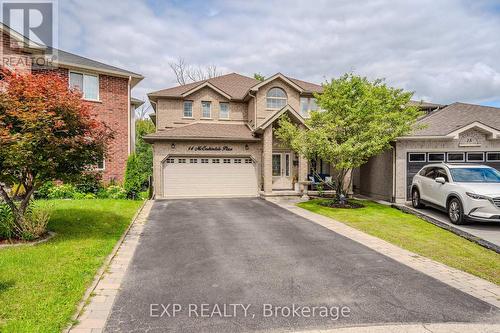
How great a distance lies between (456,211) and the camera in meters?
10.9

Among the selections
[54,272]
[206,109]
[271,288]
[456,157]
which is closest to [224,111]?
[206,109]

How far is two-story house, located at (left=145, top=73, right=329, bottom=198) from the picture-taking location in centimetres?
1792

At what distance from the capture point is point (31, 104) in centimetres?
759

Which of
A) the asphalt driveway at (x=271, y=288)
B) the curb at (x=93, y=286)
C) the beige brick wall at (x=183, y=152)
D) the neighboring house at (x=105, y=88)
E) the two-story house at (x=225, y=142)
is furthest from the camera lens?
the two-story house at (x=225, y=142)

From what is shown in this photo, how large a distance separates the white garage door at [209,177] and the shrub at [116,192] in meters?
2.31

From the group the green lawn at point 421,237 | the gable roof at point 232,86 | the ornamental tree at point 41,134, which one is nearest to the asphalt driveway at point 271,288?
the green lawn at point 421,237

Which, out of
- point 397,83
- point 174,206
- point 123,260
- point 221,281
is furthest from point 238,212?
point 397,83

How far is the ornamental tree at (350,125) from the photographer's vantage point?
1402 centimetres

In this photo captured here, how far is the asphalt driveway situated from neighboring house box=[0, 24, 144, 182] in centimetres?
1125

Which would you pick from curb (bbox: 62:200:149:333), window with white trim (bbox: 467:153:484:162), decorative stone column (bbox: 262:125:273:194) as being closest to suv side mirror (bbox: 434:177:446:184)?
window with white trim (bbox: 467:153:484:162)

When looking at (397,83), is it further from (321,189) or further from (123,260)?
(123,260)

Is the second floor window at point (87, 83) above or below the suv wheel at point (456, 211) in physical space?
above

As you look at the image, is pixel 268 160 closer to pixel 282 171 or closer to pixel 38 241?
pixel 282 171

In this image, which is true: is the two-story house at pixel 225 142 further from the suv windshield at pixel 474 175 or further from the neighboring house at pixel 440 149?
the suv windshield at pixel 474 175
